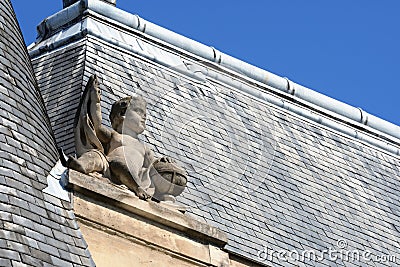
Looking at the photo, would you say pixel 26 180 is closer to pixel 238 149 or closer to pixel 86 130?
pixel 86 130

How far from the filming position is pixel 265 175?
72.6ft

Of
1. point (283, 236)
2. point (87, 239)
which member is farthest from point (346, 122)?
point (87, 239)

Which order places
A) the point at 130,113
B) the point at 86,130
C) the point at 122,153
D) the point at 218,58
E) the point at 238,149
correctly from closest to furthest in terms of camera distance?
the point at 86,130 → the point at 122,153 → the point at 130,113 → the point at 238,149 → the point at 218,58

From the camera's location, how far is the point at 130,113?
18.7 meters

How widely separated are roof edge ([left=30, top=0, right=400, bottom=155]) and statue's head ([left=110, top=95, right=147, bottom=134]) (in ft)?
14.8

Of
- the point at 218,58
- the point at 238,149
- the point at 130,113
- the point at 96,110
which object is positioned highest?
the point at 218,58

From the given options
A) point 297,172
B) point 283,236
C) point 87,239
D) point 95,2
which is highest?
point 95,2

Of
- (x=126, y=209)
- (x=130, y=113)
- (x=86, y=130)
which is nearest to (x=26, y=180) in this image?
(x=126, y=209)

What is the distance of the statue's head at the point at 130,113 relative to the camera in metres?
18.6

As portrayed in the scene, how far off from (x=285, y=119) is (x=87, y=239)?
7.35 meters

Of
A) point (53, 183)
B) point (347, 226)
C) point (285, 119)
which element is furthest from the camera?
point (285, 119)

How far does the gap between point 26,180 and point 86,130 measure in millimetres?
1990

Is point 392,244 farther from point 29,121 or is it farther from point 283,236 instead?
point 29,121

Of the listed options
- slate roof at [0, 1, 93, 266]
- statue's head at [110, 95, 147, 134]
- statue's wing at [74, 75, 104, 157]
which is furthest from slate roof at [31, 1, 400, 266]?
slate roof at [0, 1, 93, 266]
